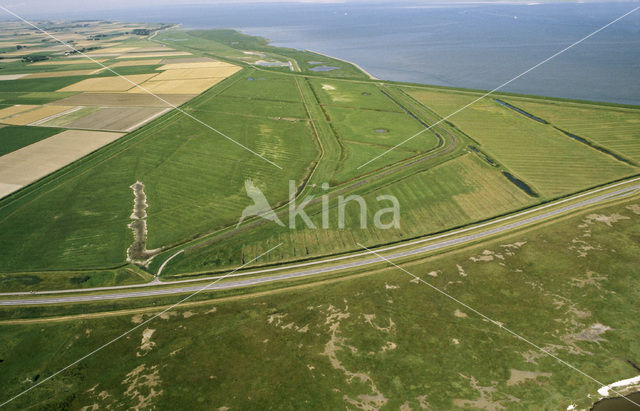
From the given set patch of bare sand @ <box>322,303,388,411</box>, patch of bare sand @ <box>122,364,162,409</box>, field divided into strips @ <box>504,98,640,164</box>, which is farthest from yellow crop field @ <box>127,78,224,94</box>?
field divided into strips @ <box>504,98,640,164</box>

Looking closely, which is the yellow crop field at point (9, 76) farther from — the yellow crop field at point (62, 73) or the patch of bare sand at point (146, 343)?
the patch of bare sand at point (146, 343)

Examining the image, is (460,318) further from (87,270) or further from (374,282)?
(87,270)

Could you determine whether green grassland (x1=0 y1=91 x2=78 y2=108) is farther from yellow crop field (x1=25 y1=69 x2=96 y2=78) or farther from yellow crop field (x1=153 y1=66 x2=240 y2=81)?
yellow crop field (x1=153 y1=66 x2=240 y2=81)

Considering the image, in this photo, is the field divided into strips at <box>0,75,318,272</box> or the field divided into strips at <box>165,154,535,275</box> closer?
the field divided into strips at <box>165,154,535,275</box>

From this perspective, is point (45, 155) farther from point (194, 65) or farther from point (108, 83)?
point (194, 65)

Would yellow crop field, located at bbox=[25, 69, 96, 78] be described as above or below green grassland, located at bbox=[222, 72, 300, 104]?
above

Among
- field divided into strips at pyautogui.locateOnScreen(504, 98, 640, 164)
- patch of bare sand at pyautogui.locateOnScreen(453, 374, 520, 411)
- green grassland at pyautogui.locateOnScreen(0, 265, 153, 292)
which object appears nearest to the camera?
patch of bare sand at pyautogui.locateOnScreen(453, 374, 520, 411)

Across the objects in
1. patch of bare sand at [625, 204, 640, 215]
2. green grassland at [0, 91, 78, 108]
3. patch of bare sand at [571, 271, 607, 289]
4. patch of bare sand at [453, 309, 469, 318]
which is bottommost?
patch of bare sand at [453, 309, 469, 318]
